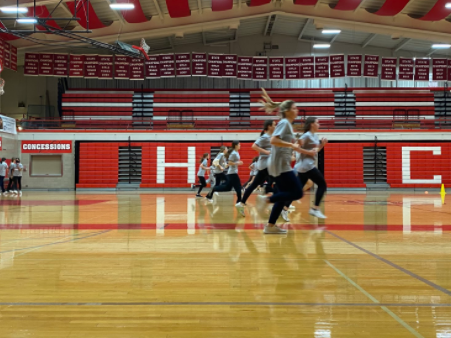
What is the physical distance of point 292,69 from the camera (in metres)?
23.9

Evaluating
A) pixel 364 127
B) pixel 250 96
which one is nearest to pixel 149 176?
pixel 250 96

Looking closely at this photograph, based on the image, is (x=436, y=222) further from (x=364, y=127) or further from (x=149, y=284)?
(x=364, y=127)

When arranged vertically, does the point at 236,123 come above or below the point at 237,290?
above

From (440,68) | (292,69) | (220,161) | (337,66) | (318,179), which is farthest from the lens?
(440,68)

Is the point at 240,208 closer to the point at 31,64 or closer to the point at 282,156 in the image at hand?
the point at 282,156

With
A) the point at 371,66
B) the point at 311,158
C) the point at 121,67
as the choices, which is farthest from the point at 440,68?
the point at 311,158

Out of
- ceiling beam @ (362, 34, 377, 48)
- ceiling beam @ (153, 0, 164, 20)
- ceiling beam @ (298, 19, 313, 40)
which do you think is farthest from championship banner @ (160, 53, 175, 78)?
ceiling beam @ (362, 34, 377, 48)

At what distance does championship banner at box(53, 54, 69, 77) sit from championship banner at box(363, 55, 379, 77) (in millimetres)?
16452

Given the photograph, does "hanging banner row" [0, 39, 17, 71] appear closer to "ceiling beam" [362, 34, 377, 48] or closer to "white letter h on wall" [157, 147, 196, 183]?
"white letter h on wall" [157, 147, 196, 183]

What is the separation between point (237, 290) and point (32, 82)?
28.3 meters

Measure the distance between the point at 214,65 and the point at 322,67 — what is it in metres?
6.06

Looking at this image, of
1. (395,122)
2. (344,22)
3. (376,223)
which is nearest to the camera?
(376,223)

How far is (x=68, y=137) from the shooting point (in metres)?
23.3

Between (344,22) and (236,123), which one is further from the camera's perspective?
(236,123)
